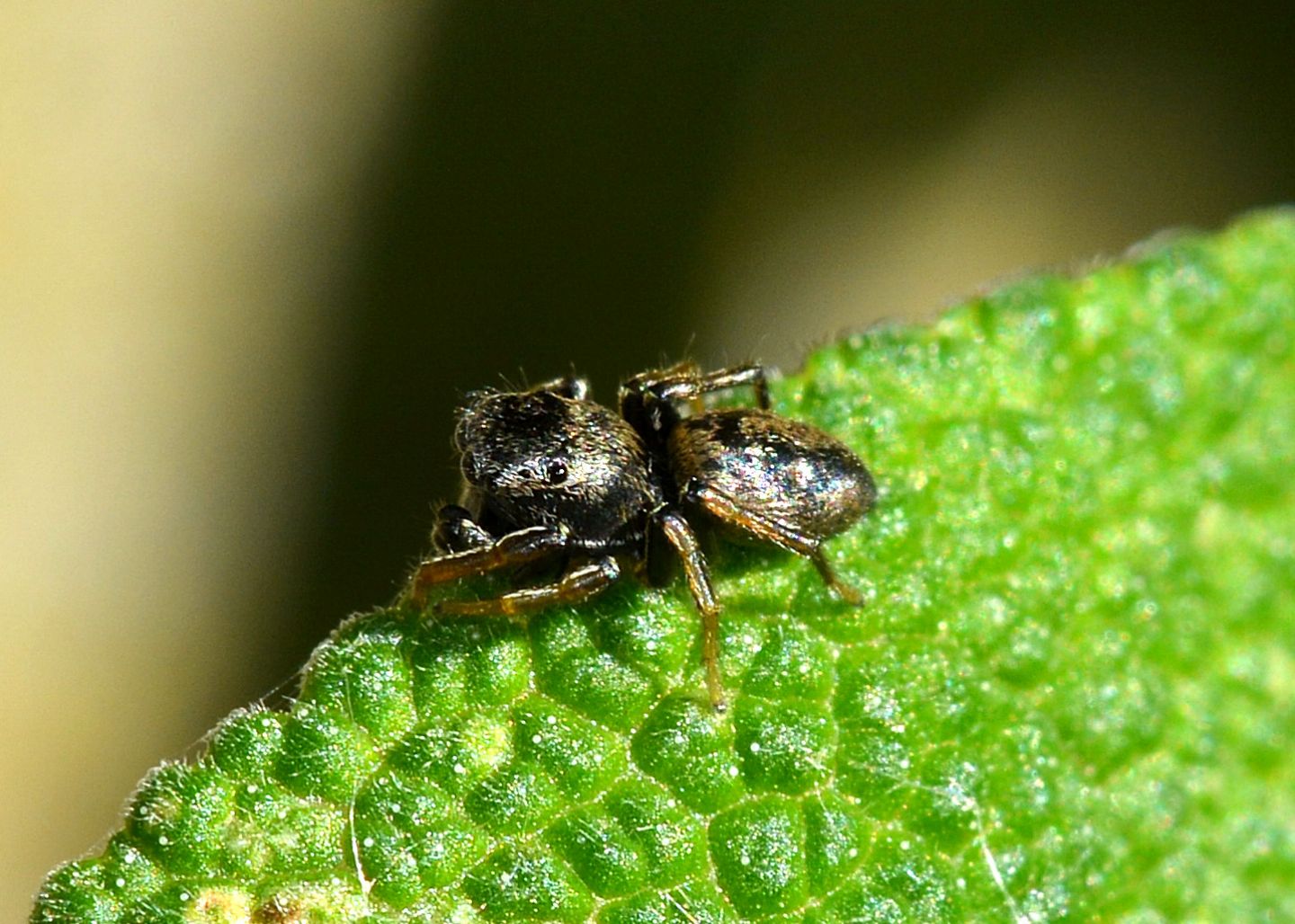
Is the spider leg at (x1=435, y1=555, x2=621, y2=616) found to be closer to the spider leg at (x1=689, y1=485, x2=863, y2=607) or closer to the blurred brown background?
the spider leg at (x1=689, y1=485, x2=863, y2=607)

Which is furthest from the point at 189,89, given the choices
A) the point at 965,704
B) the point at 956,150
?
the point at 965,704

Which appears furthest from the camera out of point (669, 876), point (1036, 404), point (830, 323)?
point (830, 323)

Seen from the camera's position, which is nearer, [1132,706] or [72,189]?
[1132,706]

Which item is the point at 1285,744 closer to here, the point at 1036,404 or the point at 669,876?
the point at 1036,404

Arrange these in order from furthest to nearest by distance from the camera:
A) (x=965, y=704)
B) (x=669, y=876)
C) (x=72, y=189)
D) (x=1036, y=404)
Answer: (x=72, y=189)
(x=1036, y=404)
(x=965, y=704)
(x=669, y=876)

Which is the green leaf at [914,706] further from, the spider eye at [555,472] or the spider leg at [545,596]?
the spider eye at [555,472]

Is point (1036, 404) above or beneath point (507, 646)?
above
